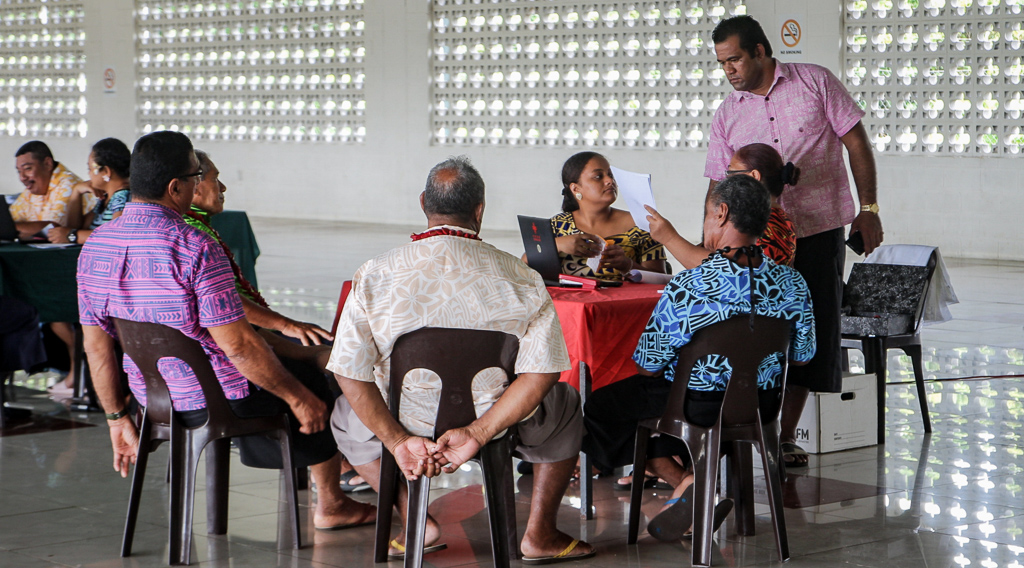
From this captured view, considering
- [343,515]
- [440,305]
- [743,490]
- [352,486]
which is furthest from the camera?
[352,486]

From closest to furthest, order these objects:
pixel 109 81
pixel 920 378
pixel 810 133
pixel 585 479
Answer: pixel 585 479 < pixel 810 133 < pixel 920 378 < pixel 109 81

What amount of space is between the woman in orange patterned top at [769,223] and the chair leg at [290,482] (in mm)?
1308

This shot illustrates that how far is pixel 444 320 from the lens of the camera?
2.85 m

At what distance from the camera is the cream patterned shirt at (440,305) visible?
2844 millimetres

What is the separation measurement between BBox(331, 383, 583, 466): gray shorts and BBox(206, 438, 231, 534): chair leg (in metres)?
0.41

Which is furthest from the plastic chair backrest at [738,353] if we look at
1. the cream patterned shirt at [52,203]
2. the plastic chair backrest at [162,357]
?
the cream patterned shirt at [52,203]

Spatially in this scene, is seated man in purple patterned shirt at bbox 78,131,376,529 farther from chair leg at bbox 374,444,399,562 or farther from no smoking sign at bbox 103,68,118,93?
no smoking sign at bbox 103,68,118,93

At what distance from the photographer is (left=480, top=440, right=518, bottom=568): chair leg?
115 inches

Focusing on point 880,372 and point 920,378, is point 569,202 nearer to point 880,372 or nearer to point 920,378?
point 880,372

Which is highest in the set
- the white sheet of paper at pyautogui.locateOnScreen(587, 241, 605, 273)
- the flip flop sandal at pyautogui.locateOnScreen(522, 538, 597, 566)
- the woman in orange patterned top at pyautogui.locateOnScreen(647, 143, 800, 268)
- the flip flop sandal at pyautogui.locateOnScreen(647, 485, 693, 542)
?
the woman in orange patterned top at pyautogui.locateOnScreen(647, 143, 800, 268)

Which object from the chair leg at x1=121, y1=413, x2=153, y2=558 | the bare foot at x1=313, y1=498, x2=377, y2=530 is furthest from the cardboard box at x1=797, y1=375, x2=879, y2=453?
the chair leg at x1=121, y1=413, x2=153, y2=558

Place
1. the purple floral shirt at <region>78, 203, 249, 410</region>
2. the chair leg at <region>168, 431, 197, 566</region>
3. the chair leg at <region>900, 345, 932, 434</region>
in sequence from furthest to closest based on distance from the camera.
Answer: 1. the chair leg at <region>900, 345, 932, 434</region>
2. the chair leg at <region>168, 431, 197, 566</region>
3. the purple floral shirt at <region>78, 203, 249, 410</region>

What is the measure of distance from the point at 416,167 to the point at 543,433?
13311 millimetres

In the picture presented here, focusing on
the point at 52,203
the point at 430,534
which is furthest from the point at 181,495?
the point at 52,203
